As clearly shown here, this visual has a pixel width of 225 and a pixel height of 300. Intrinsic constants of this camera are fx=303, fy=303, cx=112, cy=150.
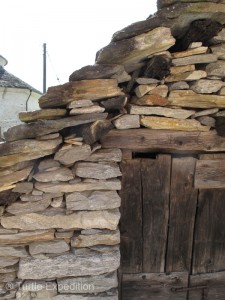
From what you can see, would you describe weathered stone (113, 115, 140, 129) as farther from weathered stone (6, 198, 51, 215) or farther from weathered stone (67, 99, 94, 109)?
weathered stone (6, 198, 51, 215)

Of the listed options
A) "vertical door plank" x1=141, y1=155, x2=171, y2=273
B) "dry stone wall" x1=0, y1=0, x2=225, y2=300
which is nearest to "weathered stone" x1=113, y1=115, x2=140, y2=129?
"dry stone wall" x1=0, y1=0, x2=225, y2=300

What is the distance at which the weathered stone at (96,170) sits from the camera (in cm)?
237

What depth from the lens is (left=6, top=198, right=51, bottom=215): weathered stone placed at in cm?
233

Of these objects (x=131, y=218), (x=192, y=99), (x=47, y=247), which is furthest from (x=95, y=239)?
(x=192, y=99)

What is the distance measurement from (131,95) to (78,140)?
24.9 inches

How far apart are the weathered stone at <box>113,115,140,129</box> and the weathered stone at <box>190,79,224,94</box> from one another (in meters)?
0.53

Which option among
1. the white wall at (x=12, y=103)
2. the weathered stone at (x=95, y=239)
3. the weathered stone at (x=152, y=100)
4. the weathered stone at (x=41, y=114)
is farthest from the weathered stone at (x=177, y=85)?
the white wall at (x=12, y=103)

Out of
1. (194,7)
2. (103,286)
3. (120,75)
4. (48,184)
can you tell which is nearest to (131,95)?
(120,75)

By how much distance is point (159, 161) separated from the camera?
107 inches

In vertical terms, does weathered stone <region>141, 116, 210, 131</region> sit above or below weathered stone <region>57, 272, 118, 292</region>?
above

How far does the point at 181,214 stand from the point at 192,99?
108cm

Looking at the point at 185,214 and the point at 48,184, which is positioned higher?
the point at 48,184

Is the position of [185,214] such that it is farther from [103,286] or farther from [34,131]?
[34,131]

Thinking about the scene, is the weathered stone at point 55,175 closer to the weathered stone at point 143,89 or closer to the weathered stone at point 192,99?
the weathered stone at point 143,89
